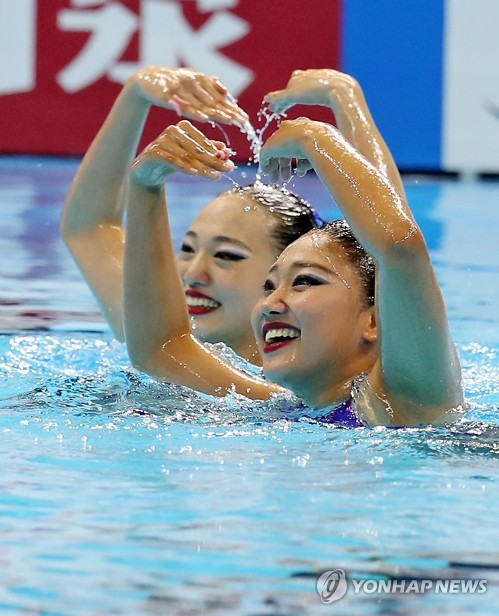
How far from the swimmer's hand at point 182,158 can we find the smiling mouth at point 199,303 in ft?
2.26

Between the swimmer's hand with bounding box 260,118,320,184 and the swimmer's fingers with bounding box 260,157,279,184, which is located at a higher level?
the swimmer's hand with bounding box 260,118,320,184

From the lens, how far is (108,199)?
3980 millimetres

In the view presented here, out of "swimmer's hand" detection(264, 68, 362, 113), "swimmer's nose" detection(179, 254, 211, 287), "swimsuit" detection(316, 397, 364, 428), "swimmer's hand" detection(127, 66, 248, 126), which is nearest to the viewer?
"swimsuit" detection(316, 397, 364, 428)

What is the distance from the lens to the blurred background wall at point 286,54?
29.1 feet

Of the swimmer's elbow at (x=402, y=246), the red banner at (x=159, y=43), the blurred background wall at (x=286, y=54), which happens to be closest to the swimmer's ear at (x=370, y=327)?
the swimmer's elbow at (x=402, y=246)

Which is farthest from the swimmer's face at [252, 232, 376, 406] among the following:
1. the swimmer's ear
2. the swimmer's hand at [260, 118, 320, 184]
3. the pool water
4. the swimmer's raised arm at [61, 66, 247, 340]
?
the swimmer's raised arm at [61, 66, 247, 340]

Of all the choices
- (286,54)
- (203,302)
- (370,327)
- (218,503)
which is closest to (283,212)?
(203,302)

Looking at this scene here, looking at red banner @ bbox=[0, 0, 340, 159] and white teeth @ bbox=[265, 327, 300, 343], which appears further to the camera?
red banner @ bbox=[0, 0, 340, 159]

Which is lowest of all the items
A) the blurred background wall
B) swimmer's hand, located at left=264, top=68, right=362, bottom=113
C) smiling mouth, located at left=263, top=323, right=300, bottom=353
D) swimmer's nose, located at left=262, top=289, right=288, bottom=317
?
the blurred background wall

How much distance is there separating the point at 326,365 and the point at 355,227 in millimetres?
470

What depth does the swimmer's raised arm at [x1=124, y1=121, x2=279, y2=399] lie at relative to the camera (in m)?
3.07

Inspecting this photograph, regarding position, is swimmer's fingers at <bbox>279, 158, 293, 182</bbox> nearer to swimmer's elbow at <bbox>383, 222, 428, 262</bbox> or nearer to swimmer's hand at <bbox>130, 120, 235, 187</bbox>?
swimmer's hand at <bbox>130, 120, 235, 187</bbox>

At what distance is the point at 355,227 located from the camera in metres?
2.66

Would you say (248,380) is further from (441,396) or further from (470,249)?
(470,249)
